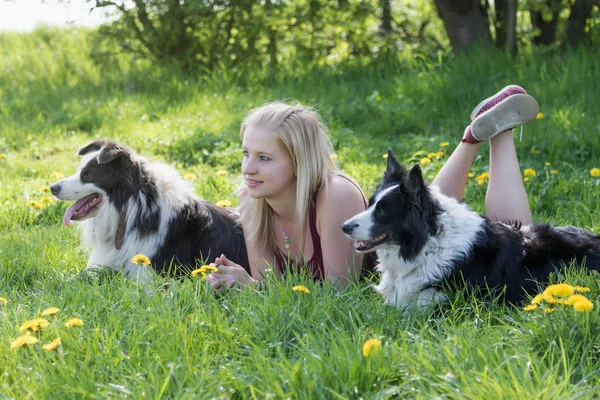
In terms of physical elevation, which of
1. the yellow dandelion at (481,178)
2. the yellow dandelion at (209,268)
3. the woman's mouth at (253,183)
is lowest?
the yellow dandelion at (481,178)

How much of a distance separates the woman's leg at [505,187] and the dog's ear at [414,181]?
3.98 ft

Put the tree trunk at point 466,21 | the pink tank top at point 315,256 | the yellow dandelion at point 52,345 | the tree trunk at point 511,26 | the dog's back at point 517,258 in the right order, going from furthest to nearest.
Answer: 1. the tree trunk at point 466,21
2. the tree trunk at point 511,26
3. the pink tank top at point 315,256
4. the dog's back at point 517,258
5. the yellow dandelion at point 52,345

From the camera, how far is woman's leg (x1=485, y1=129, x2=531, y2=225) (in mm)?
4293

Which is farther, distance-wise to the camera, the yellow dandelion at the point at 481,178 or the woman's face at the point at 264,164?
the yellow dandelion at the point at 481,178

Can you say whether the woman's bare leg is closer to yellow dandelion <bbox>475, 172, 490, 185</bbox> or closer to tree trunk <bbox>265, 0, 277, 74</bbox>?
yellow dandelion <bbox>475, 172, 490, 185</bbox>

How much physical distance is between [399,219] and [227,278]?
36.5 inches

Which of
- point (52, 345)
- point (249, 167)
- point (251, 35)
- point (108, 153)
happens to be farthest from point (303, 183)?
point (251, 35)

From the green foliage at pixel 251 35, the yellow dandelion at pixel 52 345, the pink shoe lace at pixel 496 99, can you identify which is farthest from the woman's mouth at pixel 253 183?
the green foliage at pixel 251 35

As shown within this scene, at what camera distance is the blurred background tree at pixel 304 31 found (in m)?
9.38

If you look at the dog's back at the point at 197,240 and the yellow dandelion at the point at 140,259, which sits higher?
the yellow dandelion at the point at 140,259

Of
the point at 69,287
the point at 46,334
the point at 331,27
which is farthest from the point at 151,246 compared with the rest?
the point at 331,27

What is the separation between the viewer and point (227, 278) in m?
3.62

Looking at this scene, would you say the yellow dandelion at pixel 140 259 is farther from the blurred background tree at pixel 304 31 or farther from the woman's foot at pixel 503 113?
the blurred background tree at pixel 304 31

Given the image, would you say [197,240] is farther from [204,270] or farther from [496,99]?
[496,99]
